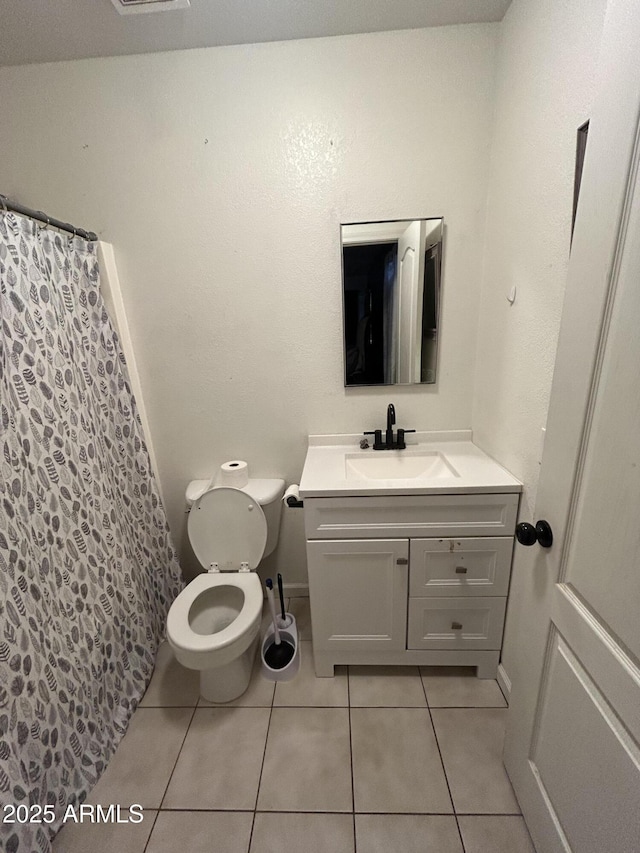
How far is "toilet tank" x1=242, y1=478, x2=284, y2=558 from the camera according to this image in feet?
5.07

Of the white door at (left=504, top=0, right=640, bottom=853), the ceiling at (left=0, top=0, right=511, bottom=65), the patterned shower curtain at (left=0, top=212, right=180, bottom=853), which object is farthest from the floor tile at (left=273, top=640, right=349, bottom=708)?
the ceiling at (left=0, top=0, right=511, bottom=65)

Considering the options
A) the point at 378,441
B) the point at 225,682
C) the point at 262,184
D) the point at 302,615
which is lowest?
the point at 302,615

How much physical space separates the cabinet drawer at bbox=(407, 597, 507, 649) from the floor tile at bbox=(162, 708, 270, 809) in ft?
2.19

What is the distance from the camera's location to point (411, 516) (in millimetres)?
1215

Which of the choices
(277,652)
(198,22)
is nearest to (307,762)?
(277,652)

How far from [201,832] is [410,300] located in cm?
194

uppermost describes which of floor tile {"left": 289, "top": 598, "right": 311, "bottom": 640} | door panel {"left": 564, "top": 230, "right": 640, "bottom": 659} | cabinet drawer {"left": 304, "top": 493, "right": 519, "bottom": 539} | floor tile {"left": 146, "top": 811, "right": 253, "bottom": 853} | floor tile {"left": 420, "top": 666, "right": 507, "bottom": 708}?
door panel {"left": 564, "top": 230, "right": 640, "bottom": 659}

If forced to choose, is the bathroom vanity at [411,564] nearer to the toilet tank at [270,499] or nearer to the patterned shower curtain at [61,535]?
the toilet tank at [270,499]

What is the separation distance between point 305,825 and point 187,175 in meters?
2.27

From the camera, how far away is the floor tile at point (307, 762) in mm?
1046

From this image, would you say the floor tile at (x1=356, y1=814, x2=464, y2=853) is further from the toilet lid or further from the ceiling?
the ceiling

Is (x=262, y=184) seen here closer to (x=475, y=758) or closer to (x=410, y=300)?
(x=410, y=300)

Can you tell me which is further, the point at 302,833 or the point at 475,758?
the point at 475,758

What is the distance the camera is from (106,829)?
3.31ft
